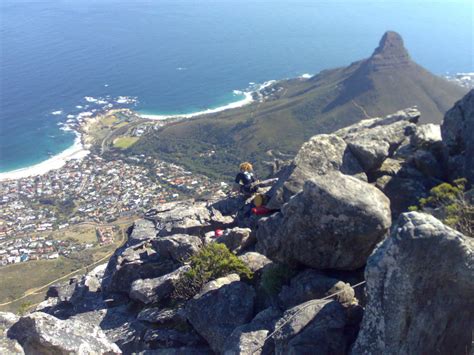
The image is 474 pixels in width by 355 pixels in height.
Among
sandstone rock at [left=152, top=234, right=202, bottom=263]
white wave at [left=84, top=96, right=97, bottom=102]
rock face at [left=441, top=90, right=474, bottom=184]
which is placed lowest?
white wave at [left=84, top=96, right=97, bottom=102]

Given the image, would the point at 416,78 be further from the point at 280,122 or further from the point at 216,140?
the point at 216,140

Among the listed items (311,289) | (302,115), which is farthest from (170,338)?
(302,115)

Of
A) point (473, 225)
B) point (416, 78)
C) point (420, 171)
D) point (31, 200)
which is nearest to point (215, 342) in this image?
point (473, 225)

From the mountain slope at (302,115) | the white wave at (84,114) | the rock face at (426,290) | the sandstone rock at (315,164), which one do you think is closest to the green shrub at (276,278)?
the sandstone rock at (315,164)

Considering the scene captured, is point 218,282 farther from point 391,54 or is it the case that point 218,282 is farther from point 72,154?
point 391,54

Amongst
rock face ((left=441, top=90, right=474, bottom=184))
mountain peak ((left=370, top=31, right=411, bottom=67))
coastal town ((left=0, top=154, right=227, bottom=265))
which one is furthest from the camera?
mountain peak ((left=370, top=31, right=411, bottom=67))

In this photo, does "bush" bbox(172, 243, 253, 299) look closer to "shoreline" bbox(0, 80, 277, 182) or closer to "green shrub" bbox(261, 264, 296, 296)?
"green shrub" bbox(261, 264, 296, 296)

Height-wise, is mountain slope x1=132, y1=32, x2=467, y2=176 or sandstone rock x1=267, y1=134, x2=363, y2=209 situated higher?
sandstone rock x1=267, y1=134, x2=363, y2=209

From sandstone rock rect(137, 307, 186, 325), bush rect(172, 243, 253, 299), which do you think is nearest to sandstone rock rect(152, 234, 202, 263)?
bush rect(172, 243, 253, 299)
